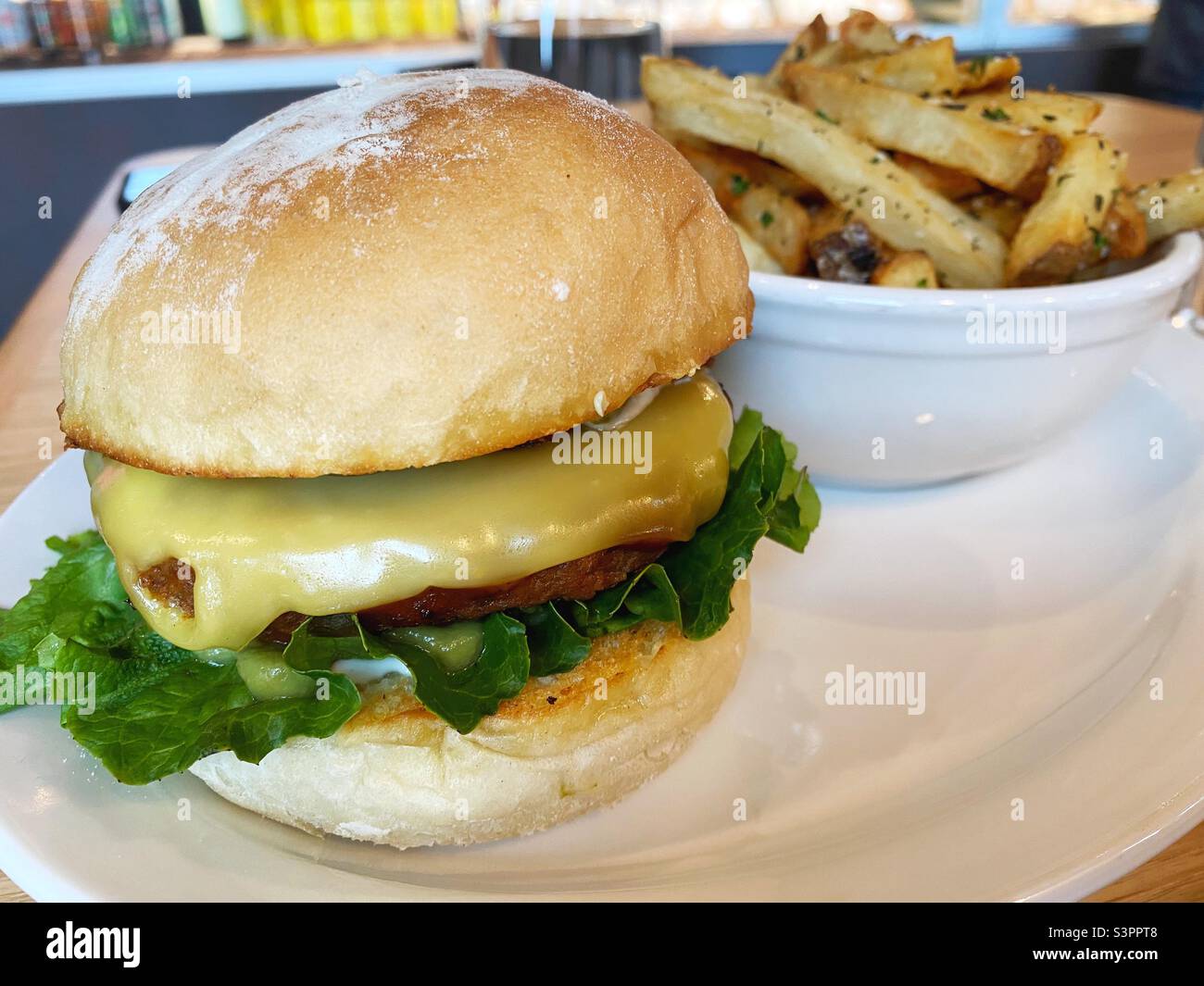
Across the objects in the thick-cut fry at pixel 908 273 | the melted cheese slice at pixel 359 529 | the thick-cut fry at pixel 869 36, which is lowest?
the melted cheese slice at pixel 359 529

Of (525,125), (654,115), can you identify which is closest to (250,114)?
(654,115)

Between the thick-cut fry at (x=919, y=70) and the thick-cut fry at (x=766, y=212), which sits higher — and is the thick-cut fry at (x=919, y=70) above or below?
above

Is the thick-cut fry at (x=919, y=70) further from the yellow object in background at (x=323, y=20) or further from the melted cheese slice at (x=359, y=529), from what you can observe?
the yellow object in background at (x=323, y=20)

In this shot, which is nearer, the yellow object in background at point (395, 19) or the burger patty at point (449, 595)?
the burger patty at point (449, 595)
